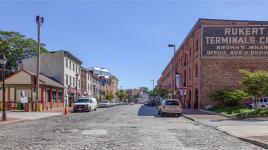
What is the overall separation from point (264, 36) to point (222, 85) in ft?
24.2

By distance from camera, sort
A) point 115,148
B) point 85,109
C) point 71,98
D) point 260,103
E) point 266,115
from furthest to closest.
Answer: point 71,98
point 85,109
point 260,103
point 266,115
point 115,148

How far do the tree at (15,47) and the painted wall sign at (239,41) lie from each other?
42468 mm

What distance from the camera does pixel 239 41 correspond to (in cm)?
4819

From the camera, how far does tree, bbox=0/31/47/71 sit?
7719 cm

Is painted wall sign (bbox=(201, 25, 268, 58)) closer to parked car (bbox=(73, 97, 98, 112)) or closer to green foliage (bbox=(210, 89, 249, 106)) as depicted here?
→ green foliage (bbox=(210, 89, 249, 106))

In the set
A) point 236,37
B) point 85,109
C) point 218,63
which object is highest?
point 236,37

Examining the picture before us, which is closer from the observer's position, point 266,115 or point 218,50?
point 266,115

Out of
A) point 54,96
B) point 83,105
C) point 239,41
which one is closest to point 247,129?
point 239,41

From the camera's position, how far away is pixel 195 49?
52938 mm

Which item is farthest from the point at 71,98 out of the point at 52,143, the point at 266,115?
the point at 52,143

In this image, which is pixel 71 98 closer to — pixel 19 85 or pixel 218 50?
pixel 19 85

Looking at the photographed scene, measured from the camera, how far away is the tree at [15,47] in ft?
253

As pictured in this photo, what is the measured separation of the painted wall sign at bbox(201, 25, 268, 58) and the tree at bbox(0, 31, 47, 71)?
42.5 m

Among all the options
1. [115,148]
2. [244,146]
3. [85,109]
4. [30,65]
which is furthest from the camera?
[30,65]
